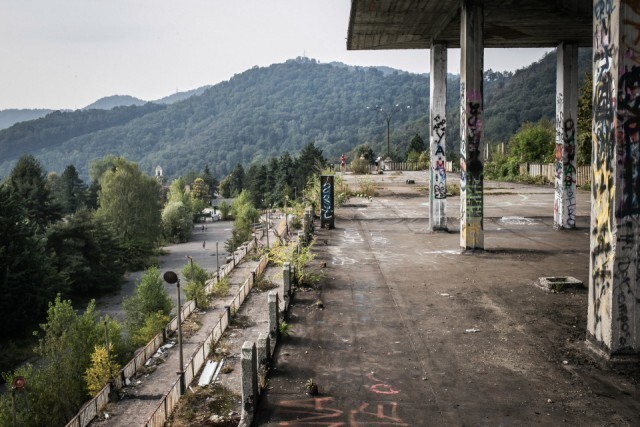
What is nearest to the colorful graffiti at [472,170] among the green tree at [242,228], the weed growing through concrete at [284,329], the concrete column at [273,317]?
the weed growing through concrete at [284,329]

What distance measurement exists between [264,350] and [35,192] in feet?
219

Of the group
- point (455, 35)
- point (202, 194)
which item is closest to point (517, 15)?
point (455, 35)

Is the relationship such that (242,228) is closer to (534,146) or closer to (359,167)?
Result: (359,167)

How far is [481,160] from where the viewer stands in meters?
15.7

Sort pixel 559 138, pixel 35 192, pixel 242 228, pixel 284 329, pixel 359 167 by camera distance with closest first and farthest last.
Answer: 1. pixel 284 329
2. pixel 559 138
3. pixel 359 167
4. pixel 35 192
5. pixel 242 228

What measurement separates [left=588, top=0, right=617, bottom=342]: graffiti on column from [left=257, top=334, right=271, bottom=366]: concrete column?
193 inches

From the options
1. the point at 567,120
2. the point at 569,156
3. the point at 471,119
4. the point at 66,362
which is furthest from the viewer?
the point at 66,362

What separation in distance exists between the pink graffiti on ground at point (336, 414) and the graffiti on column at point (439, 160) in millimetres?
14042

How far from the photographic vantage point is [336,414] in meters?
6.36

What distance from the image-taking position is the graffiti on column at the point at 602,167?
23.9 feet

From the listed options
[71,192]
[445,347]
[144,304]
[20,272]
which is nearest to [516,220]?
[445,347]

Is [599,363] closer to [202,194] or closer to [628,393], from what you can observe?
[628,393]

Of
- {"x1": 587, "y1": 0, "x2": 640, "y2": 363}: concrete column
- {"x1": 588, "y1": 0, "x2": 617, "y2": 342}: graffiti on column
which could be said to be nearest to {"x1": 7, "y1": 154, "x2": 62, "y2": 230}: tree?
{"x1": 588, "y1": 0, "x2": 617, "y2": 342}: graffiti on column

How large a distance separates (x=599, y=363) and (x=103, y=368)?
73.9ft
